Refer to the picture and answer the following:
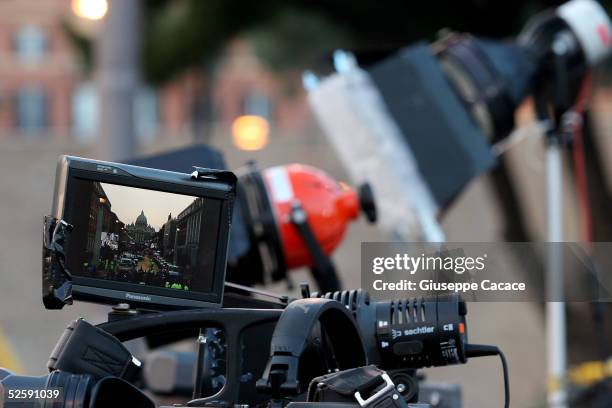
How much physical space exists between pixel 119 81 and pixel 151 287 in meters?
3.86

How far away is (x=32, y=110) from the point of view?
38.2 m

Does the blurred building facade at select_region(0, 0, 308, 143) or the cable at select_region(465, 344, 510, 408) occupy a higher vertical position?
the blurred building facade at select_region(0, 0, 308, 143)

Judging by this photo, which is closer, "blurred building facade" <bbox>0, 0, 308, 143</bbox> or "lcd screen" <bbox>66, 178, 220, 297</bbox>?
"lcd screen" <bbox>66, 178, 220, 297</bbox>

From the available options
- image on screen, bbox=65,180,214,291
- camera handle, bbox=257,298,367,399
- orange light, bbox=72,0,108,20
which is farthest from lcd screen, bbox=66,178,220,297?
orange light, bbox=72,0,108,20

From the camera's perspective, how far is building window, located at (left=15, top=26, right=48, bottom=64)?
38750mm

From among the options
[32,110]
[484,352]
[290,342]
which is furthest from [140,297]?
[32,110]

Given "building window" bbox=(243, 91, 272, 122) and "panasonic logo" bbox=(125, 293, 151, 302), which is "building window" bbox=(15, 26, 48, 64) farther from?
"panasonic logo" bbox=(125, 293, 151, 302)

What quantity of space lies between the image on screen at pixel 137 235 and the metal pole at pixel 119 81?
3675mm

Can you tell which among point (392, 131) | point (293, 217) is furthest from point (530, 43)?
point (293, 217)

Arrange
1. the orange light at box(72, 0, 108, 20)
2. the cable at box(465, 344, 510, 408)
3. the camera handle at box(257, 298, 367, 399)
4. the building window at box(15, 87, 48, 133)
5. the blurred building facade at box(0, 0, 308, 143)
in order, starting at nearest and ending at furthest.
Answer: the camera handle at box(257, 298, 367, 399) < the cable at box(465, 344, 510, 408) < the orange light at box(72, 0, 108, 20) < the blurred building facade at box(0, 0, 308, 143) < the building window at box(15, 87, 48, 133)

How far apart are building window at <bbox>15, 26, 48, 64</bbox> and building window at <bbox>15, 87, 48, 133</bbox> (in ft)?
3.96

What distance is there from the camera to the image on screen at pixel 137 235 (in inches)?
87.5

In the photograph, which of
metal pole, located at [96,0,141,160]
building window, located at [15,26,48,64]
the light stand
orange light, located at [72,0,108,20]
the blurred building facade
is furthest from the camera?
building window, located at [15,26,48,64]

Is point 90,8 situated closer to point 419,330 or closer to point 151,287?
point 151,287
